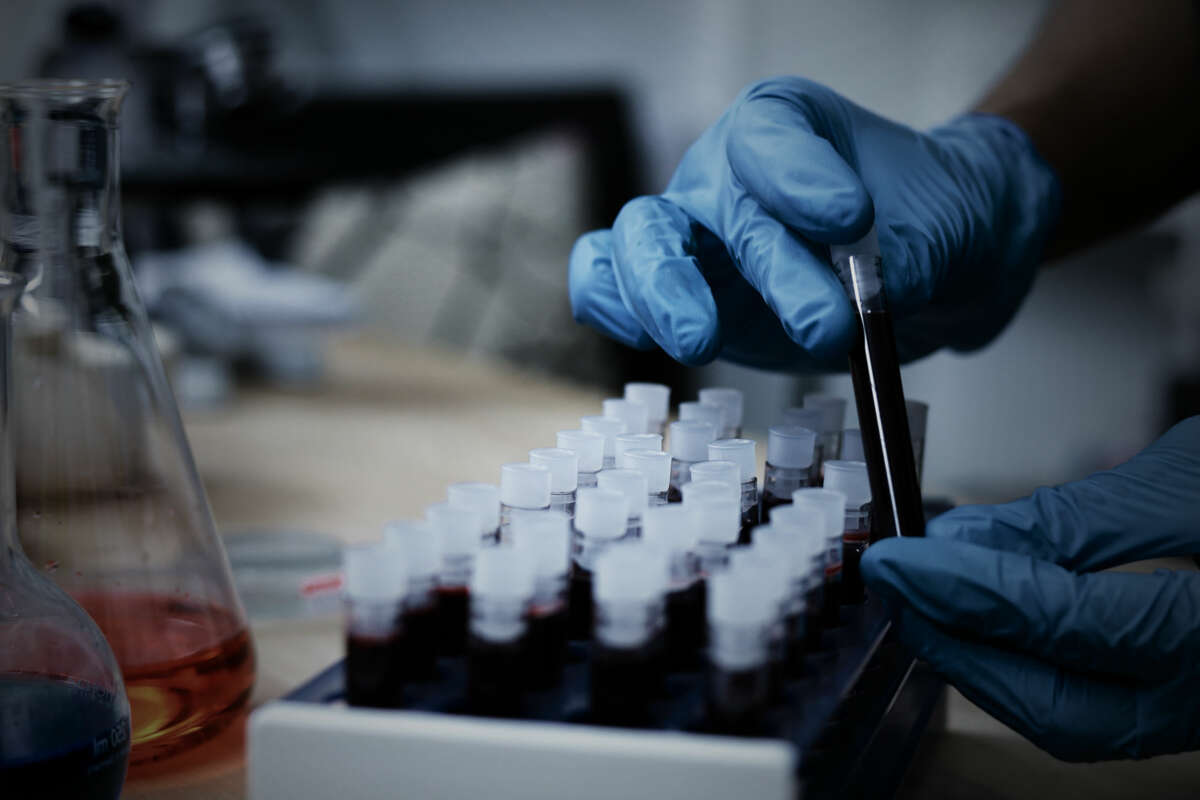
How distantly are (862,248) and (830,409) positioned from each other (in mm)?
120

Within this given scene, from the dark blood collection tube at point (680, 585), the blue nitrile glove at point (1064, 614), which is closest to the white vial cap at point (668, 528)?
the dark blood collection tube at point (680, 585)

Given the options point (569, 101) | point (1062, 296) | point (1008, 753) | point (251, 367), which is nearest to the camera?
point (1008, 753)

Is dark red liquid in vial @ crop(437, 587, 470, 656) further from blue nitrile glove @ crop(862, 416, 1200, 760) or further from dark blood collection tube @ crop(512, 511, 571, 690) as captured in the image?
blue nitrile glove @ crop(862, 416, 1200, 760)

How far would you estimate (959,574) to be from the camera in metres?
→ 0.46

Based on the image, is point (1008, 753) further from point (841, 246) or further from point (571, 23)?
point (571, 23)

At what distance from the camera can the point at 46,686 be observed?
41 centimetres

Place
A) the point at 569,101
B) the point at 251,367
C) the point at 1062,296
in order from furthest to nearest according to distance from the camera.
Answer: the point at 569,101, the point at 1062,296, the point at 251,367

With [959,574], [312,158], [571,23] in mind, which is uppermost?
[571,23]

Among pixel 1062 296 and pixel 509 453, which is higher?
pixel 1062 296

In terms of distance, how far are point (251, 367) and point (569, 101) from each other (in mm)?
1389

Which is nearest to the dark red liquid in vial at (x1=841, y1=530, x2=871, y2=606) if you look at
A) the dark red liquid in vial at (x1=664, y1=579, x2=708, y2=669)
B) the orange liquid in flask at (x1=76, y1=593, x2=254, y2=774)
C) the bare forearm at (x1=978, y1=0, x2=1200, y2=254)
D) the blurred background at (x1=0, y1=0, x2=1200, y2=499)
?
the dark red liquid in vial at (x1=664, y1=579, x2=708, y2=669)

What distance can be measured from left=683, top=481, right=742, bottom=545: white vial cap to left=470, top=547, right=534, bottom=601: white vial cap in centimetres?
9

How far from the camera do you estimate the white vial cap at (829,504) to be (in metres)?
0.47

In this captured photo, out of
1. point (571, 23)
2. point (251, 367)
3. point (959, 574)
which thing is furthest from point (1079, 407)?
point (959, 574)
